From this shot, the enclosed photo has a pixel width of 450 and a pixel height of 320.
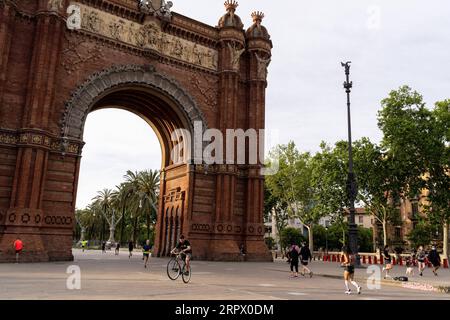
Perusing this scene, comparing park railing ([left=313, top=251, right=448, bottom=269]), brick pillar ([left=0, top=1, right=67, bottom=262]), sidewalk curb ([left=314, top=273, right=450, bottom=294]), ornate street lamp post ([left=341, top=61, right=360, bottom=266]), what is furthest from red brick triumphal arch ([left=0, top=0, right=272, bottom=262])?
sidewalk curb ([left=314, top=273, right=450, bottom=294])

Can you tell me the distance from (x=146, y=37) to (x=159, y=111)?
19.3 feet

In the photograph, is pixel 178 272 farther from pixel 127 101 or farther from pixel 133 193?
pixel 133 193

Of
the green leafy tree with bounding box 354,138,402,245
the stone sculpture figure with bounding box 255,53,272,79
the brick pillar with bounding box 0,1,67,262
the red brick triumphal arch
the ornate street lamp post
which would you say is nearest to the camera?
the brick pillar with bounding box 0,1,67,262

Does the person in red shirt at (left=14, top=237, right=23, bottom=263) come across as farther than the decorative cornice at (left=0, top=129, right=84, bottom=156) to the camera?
No

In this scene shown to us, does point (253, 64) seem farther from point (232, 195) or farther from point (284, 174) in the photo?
point (284, 174)

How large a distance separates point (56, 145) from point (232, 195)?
13096 mm

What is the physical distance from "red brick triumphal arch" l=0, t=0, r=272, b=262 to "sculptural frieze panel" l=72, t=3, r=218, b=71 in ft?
0.26

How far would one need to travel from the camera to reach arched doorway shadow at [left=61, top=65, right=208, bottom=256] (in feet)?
84.4

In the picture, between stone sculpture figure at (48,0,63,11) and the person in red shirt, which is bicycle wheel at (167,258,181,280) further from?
stone sculpture figure at (48,0,63,11)

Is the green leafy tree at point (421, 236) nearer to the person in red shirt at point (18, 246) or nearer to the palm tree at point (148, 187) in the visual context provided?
the palm tree at point (148, 187)

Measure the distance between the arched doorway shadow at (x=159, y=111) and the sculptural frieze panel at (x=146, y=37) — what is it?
225cm

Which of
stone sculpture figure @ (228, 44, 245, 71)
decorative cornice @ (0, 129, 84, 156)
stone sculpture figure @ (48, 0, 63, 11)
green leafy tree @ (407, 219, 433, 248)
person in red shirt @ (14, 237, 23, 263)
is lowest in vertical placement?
person in red shirt @ (14, 237, 23, 263)

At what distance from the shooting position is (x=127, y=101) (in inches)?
1252

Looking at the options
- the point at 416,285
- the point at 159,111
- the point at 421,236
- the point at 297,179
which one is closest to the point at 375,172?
the point at 297,179
